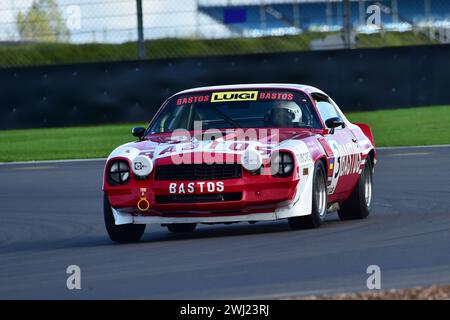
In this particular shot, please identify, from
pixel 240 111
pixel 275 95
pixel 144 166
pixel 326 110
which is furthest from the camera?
pixel 326 110

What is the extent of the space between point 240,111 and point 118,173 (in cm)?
145

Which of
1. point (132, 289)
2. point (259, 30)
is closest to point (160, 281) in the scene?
point (132, 289)

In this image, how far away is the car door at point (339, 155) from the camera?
34.4 feet

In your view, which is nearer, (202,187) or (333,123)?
(202,187)

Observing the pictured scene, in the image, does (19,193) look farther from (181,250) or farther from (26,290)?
(26,290)

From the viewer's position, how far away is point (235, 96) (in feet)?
35.7

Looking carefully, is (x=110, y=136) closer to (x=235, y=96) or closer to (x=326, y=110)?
(x=326, y=110)

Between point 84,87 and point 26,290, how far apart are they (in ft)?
55.0

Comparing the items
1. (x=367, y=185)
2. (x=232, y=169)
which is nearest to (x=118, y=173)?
(x=232, y=169)

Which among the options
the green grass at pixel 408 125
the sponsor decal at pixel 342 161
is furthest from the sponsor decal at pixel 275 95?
the green grass at pixel 408 125

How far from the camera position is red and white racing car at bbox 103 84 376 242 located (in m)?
9.54

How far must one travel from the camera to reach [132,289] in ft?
23.8

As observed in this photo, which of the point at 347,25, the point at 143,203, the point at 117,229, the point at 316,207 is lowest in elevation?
the point at 117,229

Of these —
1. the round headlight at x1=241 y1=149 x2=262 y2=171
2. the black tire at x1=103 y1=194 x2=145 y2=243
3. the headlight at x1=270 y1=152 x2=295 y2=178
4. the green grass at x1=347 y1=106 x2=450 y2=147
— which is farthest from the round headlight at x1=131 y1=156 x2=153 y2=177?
the green grass at x1=347 y1=106 x2=450 y2=147
